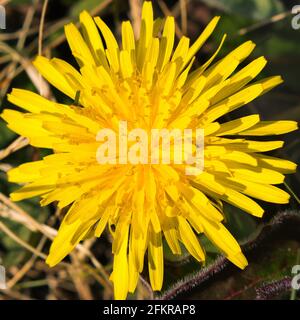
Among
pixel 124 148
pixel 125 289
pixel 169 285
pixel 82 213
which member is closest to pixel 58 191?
pixel 82 213

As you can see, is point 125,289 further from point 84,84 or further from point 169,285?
point 84,84

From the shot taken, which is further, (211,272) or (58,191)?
(211,272)
